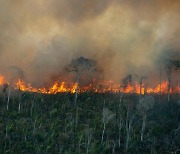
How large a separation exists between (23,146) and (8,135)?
10.2m

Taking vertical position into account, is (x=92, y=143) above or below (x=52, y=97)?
below

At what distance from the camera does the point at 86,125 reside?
14938 centimetres

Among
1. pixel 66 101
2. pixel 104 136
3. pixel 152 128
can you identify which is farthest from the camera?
pixel 66 101

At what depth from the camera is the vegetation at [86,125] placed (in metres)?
131

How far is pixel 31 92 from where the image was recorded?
192 metres

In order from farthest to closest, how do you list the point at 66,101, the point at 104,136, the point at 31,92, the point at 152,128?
the point at 31,92 → the point at 66,101 → the point at 152,128 → the point at 104,136

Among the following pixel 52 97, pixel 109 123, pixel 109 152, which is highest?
pixel 52 97

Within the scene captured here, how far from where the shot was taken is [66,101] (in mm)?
178125

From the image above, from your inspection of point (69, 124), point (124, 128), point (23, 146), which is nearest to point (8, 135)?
point (23, 146)

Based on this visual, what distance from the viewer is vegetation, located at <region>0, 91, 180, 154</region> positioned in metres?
131

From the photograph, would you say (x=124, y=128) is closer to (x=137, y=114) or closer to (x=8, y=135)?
(x=137, y=114)

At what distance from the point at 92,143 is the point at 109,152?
657cm

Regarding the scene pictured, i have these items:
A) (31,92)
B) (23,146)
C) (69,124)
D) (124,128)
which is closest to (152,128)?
(124,128)

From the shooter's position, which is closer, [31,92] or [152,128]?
[152,128]
